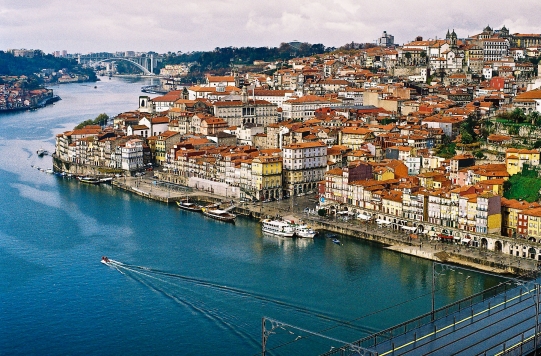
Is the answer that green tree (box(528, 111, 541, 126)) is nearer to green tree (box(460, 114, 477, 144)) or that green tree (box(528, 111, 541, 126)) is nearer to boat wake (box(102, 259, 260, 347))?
green tree (box(460, 114, 477, 144))

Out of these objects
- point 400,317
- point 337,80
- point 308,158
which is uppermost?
point 337,80

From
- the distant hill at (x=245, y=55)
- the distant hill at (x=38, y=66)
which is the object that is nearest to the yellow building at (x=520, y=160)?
the distant hill at (x=245, y=55)

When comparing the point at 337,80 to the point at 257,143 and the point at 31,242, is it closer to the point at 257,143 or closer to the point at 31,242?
the point at 257,143

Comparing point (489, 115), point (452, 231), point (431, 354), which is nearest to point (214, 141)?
point (489, 115)

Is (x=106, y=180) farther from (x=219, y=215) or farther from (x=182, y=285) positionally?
(x=182, y=285)

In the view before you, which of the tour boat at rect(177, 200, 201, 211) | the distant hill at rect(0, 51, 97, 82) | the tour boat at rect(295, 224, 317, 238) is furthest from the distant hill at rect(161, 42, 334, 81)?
the tour boat at rect(295, 224, 317, 238)

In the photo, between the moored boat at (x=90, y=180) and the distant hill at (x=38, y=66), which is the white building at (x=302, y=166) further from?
the distant hill at (x=38, y=66)

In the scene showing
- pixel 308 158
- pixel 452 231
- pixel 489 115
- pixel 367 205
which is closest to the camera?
pixel 452 231
